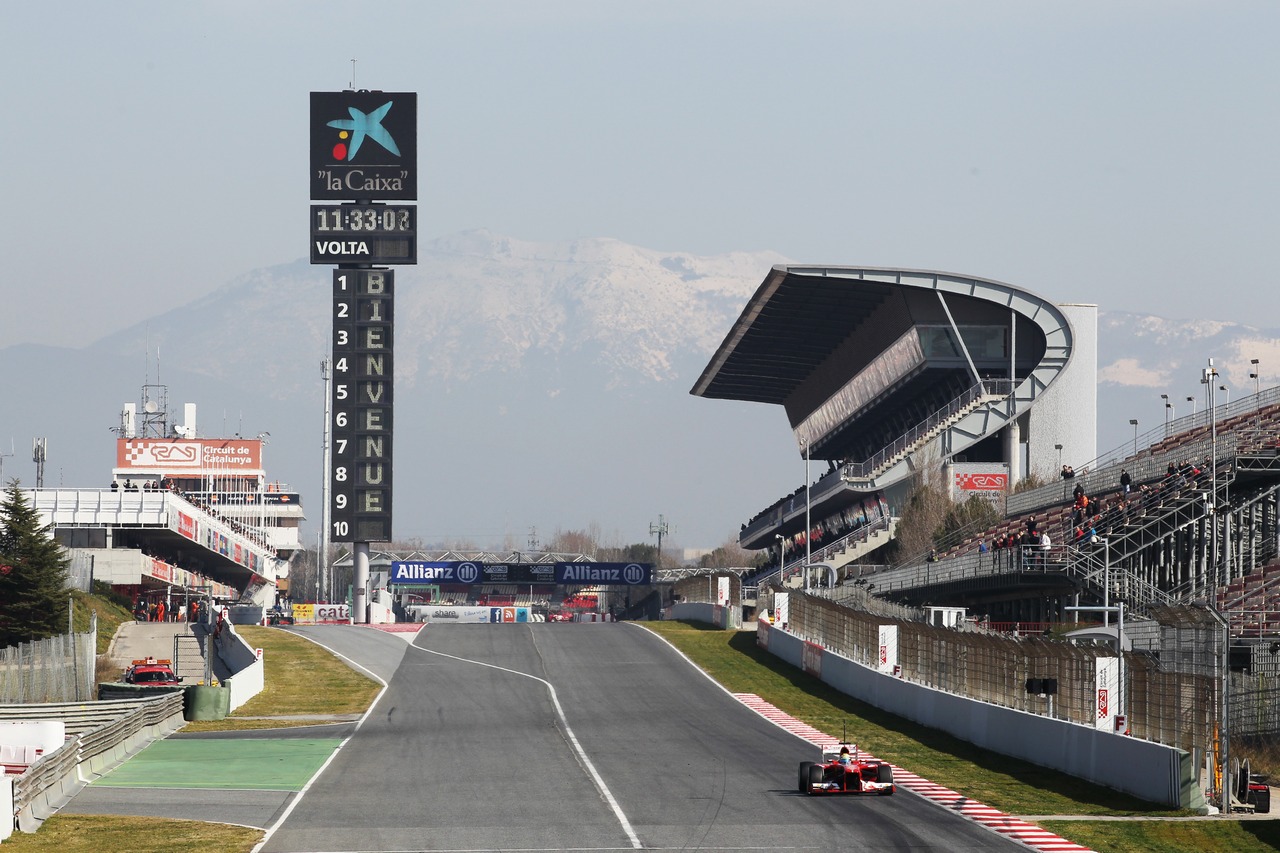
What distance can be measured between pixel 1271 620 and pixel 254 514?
133912 mm

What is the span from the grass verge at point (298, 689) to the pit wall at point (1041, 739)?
14.2 meters

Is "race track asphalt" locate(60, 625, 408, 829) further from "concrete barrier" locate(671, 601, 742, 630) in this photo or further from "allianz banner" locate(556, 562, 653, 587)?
"allianz banner" locate(556, 562, 653, 587)

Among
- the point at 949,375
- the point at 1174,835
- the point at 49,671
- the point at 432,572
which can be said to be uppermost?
the point at 949,375

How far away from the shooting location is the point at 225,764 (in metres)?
36.2

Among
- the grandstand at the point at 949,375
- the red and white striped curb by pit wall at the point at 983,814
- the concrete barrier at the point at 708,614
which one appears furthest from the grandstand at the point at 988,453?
the red and white striped curb by pit wall at the point at 983,814

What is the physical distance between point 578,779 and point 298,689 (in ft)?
76.4

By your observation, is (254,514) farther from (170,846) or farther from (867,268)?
(170,846)

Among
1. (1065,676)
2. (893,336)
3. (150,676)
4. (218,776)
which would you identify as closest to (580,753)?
(218,776)

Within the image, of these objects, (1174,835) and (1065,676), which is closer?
(1174,835)

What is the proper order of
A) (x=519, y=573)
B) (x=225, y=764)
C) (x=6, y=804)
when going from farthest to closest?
1. (x=519, y=573)
2. (x=225, y=764)
3. (x=6, y=804)

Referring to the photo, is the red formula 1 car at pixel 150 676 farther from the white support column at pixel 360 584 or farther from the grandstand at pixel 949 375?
the grandstand at pixel 949 375

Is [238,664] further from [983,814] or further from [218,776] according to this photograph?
[983,814]

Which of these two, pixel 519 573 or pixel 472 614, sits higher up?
pixel 519 573

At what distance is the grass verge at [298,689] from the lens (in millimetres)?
46375
